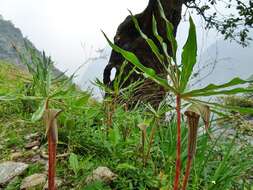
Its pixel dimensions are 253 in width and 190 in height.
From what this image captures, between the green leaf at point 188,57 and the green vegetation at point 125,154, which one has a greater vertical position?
the green leaf at point 188,57

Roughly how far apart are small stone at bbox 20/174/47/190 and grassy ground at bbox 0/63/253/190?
5 cm

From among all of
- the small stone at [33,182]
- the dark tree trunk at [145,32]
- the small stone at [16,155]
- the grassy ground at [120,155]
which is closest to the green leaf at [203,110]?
the grassy ground at [120,155]

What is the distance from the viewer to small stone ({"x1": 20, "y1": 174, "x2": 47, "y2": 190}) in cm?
210

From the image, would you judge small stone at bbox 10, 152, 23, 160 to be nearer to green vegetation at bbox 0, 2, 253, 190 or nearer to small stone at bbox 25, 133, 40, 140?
green vegetation at bbox 0, 2, 253, 190

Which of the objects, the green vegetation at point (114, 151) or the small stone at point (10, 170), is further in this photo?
the small stone at point (10, 170)

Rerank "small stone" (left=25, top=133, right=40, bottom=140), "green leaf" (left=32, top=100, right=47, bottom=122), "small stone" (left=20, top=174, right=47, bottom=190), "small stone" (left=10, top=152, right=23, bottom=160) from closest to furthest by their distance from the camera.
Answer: "green leaf" (left=32, top=100, right=47, bottom=122)
"small stone" (left=20, top=174, right=47, bottom=190)
"small stone" (left=10, top=152, right=23, bottom=160)
"small stone" (left=25, top=133, right=40, bottom=140)

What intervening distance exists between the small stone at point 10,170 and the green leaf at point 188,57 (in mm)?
1423

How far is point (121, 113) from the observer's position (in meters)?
3.35

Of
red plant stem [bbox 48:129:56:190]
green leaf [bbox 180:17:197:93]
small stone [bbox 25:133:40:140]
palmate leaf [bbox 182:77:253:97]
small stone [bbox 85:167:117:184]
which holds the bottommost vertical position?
small stone [bbox 85:167:117:184]

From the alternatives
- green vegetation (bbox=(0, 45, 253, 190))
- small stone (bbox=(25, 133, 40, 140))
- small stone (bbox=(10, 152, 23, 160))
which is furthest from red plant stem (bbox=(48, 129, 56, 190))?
small stone (bbox=(25, 133, 40, 140))

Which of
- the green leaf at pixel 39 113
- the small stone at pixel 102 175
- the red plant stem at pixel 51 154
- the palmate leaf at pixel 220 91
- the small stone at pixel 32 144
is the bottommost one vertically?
the small stone at pixel 102 175

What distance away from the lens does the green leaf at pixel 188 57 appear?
106 centimetres

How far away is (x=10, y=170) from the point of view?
7.59 ft

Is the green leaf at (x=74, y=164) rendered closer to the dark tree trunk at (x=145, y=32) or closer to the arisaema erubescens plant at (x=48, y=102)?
the arisaema erubescens plant at (x=48, y=102)
